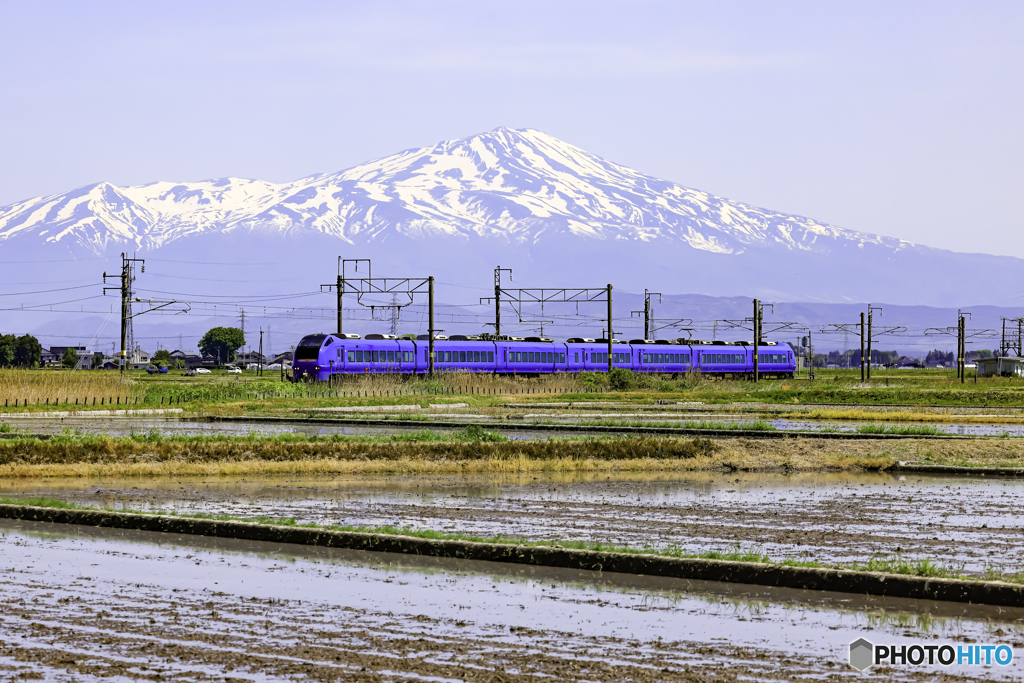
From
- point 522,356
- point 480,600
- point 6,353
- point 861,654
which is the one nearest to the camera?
point 861,654

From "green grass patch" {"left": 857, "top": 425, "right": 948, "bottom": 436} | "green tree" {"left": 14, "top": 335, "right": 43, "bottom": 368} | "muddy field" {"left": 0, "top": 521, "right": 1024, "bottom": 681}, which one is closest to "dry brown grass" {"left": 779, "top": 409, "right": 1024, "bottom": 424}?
"green grass patch" {"left": 857, "top": 425, "right": 948, "bottom": 436}

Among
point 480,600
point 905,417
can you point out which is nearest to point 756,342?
point 905,417

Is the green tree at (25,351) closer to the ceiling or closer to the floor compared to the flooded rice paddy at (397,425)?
closer to the ceiling

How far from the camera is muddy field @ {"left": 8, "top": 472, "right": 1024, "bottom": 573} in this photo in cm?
1466

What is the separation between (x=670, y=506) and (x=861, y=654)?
30.2ft

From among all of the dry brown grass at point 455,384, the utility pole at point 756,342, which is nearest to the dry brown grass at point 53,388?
the dry brown grass at point 455,384

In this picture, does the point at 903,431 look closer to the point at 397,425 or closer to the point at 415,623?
the point at 397,425

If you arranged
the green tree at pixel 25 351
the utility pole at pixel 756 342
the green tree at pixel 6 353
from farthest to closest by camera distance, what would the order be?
the green tree at pixel 25 351
the green tree at pixel 6 353
the utility pole at pixel 756 342

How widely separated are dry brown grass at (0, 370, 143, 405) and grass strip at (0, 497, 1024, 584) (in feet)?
116

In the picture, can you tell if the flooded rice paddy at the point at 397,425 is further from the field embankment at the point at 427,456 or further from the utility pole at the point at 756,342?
the utility pole at the point at 756,342

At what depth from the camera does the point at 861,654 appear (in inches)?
364

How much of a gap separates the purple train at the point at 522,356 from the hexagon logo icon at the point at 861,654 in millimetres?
62530

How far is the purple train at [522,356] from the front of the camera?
7462 centimetres

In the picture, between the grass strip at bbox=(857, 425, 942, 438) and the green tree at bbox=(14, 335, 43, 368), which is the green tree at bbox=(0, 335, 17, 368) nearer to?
the green tree at bbox=(14, 335, 43, 368)
